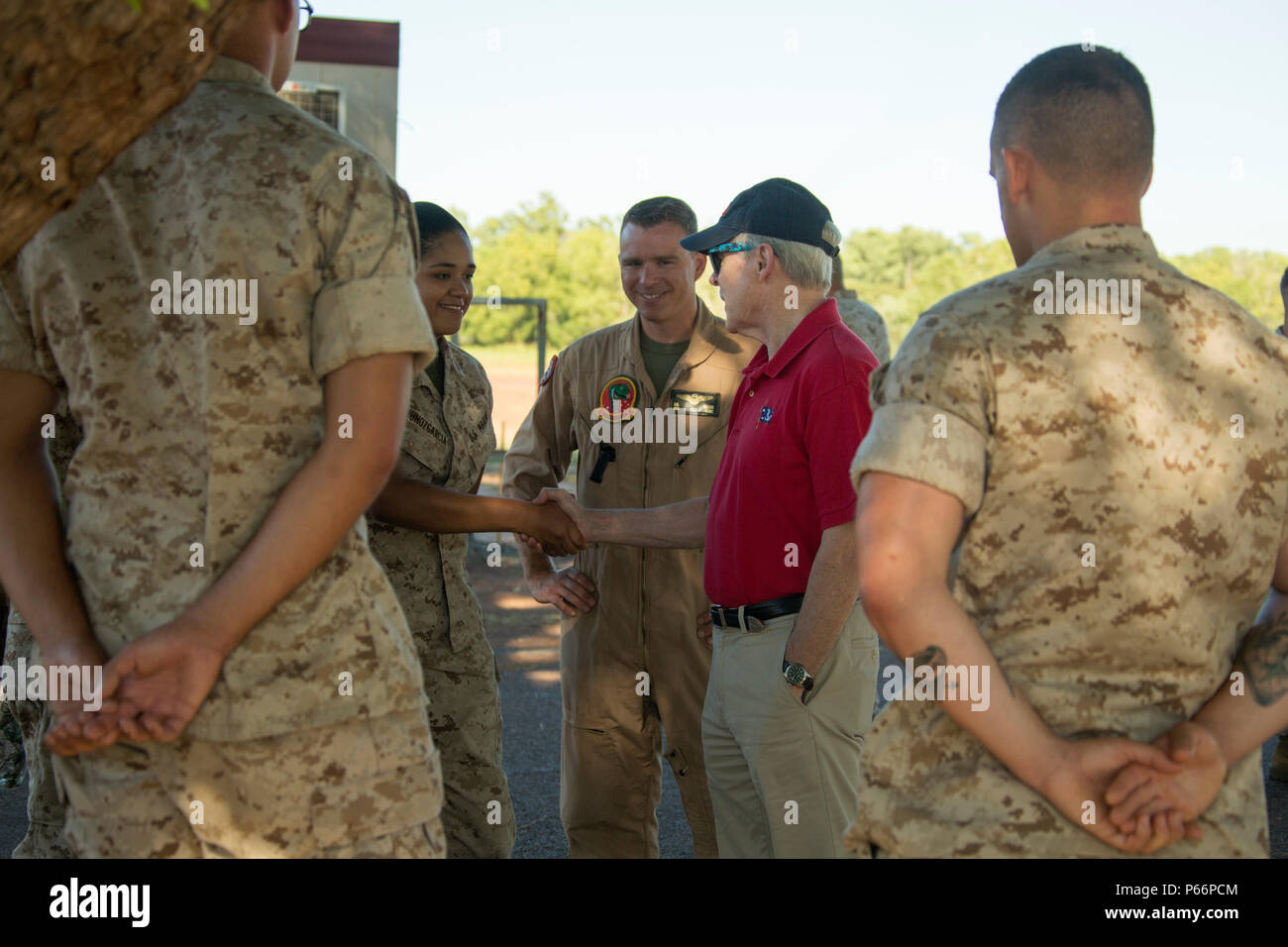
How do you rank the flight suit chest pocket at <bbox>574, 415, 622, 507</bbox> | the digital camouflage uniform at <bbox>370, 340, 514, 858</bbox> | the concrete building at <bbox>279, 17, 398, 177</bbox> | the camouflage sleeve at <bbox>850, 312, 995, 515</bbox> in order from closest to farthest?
the camouflage sleeve at <bbox>850, 312, 995, 515</bbox>, the digital camouflage uniform at <bbox>370, 340, 514, 858</bbox>, the flight suit chest pocket at <bbox>574, 415, 622, 507</bbox>, the concrete building at <bbox>279, 17, 398, 177</bbox>

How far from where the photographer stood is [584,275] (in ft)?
161

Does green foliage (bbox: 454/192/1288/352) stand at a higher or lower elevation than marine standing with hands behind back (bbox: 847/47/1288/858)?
higher

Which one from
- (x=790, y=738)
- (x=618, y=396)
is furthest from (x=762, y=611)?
(x=618, y=396)

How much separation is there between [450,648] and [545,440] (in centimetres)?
115

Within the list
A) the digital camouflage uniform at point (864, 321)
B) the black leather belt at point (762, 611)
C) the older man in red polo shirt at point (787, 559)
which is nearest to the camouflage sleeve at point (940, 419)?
the older man in red polo shirt at point (787, 559)

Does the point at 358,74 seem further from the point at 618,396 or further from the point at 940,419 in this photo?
the point at 940,419

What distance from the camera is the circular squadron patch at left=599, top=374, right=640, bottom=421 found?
4.34 metres

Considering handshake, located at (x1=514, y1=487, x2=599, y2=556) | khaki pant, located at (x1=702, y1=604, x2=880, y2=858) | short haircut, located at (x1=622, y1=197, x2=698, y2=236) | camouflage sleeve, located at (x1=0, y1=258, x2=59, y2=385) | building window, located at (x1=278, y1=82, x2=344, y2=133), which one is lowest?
khaki pant, located at (x1=702, y1=604, x2=880, y2=858)

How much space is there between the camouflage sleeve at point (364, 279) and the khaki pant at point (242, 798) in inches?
23.3

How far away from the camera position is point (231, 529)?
1854 millimetres

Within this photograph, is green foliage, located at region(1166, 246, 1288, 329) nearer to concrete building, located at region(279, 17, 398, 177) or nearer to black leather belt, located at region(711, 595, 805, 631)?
concrete building, located at region(279, 17, 398, 177)

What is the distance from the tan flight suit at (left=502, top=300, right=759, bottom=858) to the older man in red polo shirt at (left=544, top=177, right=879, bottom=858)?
2.22ft

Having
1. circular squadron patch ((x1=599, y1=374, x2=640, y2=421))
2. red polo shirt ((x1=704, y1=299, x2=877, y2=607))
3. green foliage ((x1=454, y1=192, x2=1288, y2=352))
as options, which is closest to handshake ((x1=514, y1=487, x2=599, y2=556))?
circular squadron patch ((x1=599, y1=374, x2=640, y2=421))
